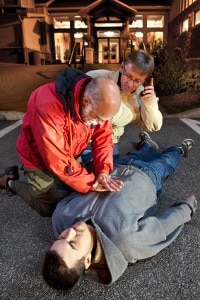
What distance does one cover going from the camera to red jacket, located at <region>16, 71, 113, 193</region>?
197 cm

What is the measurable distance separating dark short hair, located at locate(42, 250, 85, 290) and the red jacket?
0.67m

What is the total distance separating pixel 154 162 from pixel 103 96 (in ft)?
4.54

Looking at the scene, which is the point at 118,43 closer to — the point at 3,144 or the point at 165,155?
the point at 3,144

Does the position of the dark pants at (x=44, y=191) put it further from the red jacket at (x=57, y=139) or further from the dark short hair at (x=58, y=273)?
the dark short hair at (x=58, y=273)

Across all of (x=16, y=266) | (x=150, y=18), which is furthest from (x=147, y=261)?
(x=150, y=18)

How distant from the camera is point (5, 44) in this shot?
55.7 feet

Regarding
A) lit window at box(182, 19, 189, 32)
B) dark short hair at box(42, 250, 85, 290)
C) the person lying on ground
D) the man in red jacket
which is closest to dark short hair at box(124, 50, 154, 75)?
the man in red jacket

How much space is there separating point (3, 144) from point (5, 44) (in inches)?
547

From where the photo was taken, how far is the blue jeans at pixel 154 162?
2.67 metres

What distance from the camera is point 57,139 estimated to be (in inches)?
79.4

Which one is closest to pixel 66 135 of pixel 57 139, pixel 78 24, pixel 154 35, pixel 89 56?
pixel 57 139

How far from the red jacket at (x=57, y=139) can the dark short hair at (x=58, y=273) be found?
670mm

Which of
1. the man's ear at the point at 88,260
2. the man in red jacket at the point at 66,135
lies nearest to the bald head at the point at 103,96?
the man in red jacket at the point at 66,135

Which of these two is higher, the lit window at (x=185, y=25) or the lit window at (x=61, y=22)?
the lit window at (x=61, y=22)
